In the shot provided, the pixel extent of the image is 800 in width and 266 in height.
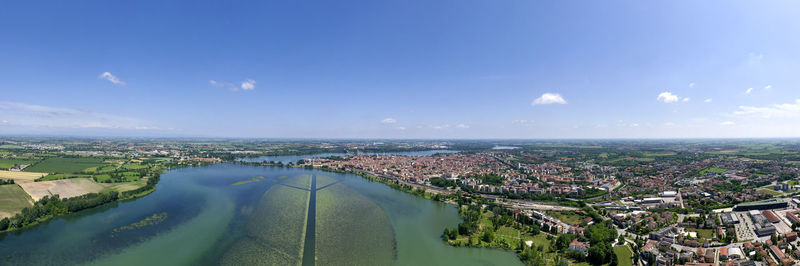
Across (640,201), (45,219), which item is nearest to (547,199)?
(640,201)

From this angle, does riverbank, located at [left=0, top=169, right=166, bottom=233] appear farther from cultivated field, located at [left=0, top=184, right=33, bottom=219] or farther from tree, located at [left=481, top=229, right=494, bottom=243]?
tree, located at [left=481, top=229, right=494, bottom=243]

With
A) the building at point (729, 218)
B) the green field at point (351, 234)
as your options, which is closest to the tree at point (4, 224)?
the green field at point (351, 234)

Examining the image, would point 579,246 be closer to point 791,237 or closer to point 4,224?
point 791,237

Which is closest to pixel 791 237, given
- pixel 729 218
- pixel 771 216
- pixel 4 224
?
pixel 729 218

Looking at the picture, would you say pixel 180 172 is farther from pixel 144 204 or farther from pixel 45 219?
pixel 45 219

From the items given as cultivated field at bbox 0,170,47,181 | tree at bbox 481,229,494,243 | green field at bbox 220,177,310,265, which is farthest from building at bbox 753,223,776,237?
cultivated field at bbox 0,170,47,181

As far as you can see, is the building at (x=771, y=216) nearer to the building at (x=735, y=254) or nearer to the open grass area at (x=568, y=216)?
the building at (x=735, y=254)
